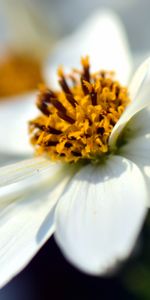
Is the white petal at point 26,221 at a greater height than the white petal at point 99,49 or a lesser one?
lesser

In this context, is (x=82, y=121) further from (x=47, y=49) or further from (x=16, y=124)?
(x=47, y=49)

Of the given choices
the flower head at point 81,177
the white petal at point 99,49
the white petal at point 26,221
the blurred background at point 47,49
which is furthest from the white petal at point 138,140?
the blurred background at point 47,49

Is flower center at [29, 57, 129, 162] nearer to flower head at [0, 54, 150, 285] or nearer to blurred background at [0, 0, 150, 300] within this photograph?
flower head at [0, 54, 150, 285]

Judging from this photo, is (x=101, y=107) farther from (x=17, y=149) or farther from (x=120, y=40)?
(x=120, y=40)

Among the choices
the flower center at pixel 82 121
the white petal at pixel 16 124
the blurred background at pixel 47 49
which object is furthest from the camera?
the blurred background at pixel 47 49

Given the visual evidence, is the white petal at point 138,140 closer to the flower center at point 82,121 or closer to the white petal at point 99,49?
the flower center at point 82,121

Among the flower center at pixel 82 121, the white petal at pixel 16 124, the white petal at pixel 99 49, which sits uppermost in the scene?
the white petal at pixel 99 49

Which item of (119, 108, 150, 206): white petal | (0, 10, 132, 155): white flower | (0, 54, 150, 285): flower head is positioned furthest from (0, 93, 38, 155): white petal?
(119, 108, 150, 206): white petal
